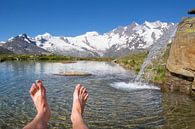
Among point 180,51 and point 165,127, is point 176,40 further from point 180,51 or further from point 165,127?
point 165,127

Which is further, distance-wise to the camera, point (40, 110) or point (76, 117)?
point (40, 110)

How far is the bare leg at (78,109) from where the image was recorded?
352 inches

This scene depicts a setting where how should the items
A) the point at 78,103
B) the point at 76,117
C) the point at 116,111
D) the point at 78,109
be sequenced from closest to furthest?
the point at 76,117 < the point at 78,109 < the point at 78,103 < the point at 116,111

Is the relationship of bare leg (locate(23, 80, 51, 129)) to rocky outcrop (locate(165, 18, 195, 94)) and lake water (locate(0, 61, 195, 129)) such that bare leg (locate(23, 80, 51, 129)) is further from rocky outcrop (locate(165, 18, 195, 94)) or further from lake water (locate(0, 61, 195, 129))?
rocky outcrop (locate(165, 18, 195, 94))

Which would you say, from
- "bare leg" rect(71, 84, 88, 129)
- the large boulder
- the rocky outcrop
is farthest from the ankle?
the large boulder

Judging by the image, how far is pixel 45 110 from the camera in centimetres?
1096

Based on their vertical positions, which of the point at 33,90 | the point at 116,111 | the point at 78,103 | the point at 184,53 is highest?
the point at 184,53

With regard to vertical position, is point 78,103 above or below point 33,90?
below

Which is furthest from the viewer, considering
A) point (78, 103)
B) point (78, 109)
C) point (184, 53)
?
point (184, 53)

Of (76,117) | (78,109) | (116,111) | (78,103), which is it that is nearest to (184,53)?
(116,111)

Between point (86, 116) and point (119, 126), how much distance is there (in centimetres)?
268

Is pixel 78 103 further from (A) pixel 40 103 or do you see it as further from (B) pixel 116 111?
(B) pixel 116 111

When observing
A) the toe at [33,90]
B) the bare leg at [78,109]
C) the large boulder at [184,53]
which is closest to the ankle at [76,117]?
the bare leg at [78,109]

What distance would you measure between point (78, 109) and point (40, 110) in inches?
51.6
